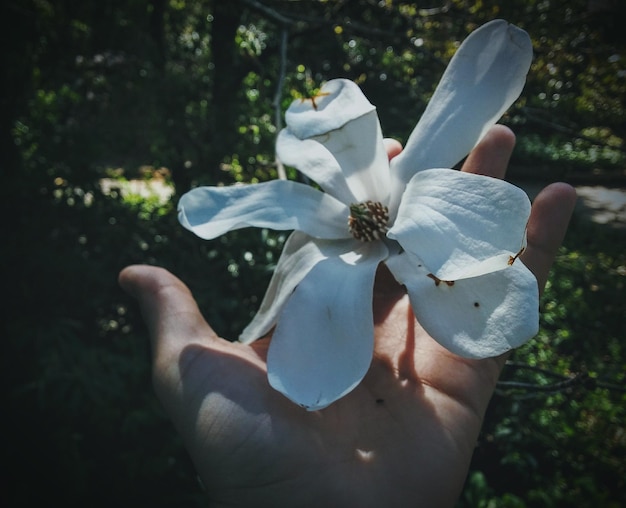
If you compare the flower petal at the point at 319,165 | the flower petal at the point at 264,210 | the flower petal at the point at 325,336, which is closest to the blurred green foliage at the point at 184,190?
the flower petal at the point at 319,165

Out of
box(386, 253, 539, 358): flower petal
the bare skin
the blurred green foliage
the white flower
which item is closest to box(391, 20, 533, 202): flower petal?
the white flower

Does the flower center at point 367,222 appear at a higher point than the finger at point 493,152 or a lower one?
lower

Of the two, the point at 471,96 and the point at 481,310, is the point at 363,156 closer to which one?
the point at 471,96

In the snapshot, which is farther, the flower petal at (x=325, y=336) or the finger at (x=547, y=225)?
the finger at (x=547, y=225)

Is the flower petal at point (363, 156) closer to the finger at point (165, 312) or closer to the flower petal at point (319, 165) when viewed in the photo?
the flower petal at point (319, 165)

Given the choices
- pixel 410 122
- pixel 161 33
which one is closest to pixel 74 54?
pixel 161 33

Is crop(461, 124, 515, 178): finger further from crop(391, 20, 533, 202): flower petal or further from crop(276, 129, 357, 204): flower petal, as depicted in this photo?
crop(276, 129, 357, 204): flower petal

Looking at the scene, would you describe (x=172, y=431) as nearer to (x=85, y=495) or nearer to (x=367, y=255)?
(x=85, y=495)
